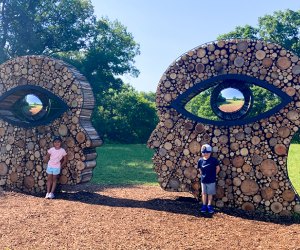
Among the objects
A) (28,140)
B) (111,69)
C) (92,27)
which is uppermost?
(92,27)

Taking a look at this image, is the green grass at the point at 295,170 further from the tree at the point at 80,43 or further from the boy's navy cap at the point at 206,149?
the tree at the point at 80,43

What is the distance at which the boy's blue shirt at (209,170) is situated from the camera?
6.46 meters

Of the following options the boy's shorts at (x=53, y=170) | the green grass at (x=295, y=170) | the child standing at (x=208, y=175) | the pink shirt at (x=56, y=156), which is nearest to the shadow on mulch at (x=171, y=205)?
the child standing at (x=208, y=175)

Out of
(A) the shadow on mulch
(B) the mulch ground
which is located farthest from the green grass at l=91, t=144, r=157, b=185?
(B) the mulch ground

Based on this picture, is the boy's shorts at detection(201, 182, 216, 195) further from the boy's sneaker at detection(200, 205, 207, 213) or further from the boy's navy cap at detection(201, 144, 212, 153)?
the boy's navy cap at detection(201, 144, 212, 153)

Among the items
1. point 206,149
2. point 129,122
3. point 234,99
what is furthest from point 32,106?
point 129,122

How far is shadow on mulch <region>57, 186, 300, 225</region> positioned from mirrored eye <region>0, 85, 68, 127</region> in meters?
1.77

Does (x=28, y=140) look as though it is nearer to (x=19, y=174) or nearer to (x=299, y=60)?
(x=19, y=174)

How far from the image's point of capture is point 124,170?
40.0 feet

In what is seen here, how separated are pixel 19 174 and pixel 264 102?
64.9 ft

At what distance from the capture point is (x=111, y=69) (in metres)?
25.3

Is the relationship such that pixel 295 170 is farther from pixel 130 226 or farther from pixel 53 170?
pixel 130 226

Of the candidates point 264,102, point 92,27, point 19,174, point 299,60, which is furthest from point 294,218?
point 92,27

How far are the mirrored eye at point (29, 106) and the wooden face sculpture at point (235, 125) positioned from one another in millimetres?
2442
